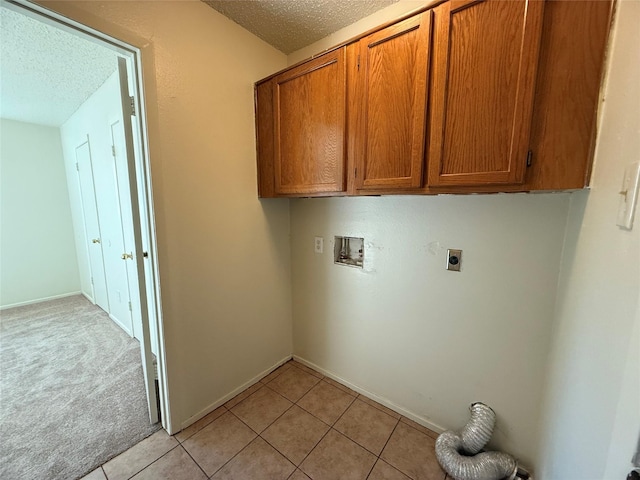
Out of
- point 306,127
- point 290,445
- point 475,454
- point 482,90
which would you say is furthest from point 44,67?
point 475,454

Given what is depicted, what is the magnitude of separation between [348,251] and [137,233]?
1340 mm

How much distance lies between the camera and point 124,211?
228cm

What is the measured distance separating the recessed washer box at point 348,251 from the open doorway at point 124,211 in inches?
45.5

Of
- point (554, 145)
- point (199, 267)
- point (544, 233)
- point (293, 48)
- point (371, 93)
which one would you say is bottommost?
point (199, 267)

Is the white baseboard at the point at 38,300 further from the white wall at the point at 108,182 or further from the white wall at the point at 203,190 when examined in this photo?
the white wall at the point at 203,190

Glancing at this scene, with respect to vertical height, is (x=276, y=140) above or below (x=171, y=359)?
above

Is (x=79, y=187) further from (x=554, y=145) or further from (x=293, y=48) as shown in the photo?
(x=554, y=145)

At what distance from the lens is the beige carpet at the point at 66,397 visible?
135cm

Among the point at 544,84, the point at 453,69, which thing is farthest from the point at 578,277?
the point at 453,69

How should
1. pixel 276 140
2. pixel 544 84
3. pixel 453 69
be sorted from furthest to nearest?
1. pixel 276 140
2. pixel 453 69
3. pixel 544 84

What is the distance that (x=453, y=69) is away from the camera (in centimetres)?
100

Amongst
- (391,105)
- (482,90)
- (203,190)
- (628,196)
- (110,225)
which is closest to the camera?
(628,196)

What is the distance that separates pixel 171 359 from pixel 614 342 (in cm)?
187

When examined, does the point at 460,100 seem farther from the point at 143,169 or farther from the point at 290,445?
the point at 290,445
